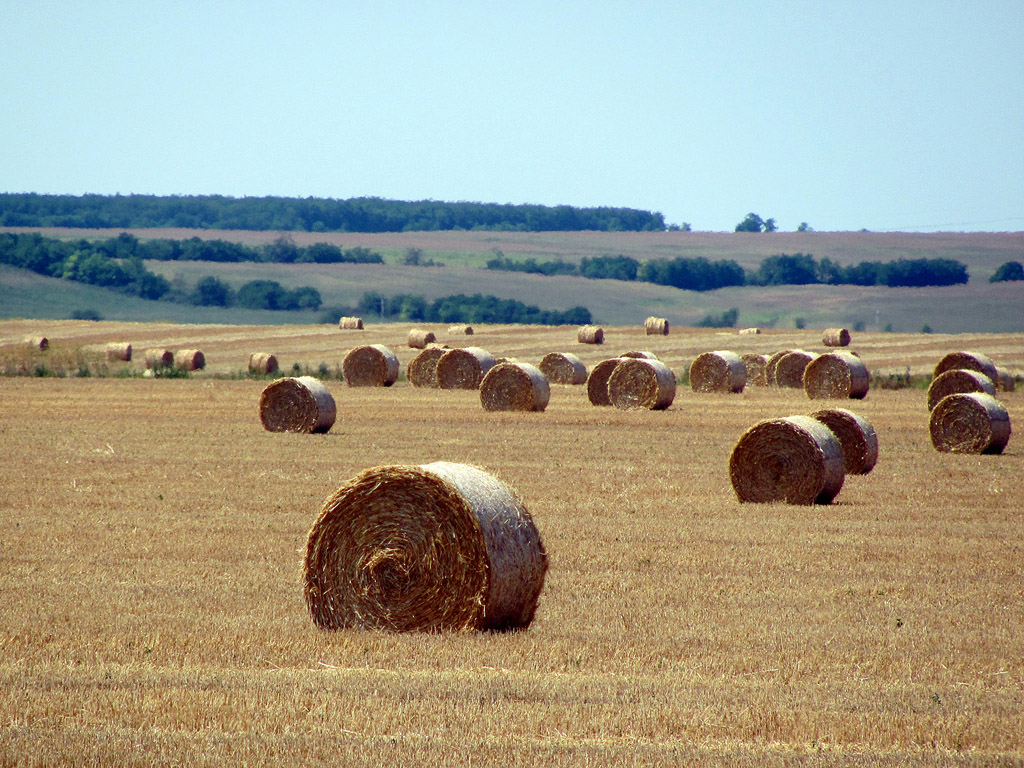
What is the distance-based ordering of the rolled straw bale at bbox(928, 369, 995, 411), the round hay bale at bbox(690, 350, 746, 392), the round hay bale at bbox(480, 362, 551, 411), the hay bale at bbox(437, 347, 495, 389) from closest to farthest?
the rolled straw bale at bbox(928, 369, 995, 411) < the round hay bale at bbox(480, 362, 551, 411) < the round hay bale at bbox(690, 350, 746, 392) < the hay bale at bbox(437, 347, 495, 389)

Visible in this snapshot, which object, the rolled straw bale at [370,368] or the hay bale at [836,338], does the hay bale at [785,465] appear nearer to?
the rolled straw bale at [370,368]

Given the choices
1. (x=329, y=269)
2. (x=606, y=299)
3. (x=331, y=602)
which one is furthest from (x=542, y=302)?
(x=331, y=602)

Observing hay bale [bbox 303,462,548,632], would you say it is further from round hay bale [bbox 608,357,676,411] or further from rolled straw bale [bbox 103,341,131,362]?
rolled straw bale [bbox 103,341,131,362]

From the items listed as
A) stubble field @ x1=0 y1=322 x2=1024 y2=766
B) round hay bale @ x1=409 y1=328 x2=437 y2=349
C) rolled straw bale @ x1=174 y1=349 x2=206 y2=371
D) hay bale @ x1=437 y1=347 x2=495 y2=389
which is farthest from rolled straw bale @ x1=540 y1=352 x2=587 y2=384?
stubble field @ x1=0 y1=322 x2=1024 y2=766

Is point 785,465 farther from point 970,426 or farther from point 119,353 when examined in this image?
point 119,353

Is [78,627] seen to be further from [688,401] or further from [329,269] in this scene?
[329,269]

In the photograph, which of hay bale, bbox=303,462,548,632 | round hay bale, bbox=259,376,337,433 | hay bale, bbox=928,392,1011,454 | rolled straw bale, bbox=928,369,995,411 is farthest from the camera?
rolled straw bale, bbox=928,369,995,411

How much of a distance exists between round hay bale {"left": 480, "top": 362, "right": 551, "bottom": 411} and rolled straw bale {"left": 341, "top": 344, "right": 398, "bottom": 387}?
877 cm

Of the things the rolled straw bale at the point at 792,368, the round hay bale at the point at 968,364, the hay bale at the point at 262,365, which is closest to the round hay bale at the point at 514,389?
the rolled straw bale at the point at 792,368

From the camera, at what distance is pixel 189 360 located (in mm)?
44719

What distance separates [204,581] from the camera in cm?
1003

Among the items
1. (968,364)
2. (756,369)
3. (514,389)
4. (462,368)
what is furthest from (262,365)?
(968,364)

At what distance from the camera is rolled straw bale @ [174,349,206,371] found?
147 feet

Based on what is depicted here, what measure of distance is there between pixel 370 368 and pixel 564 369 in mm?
5468
